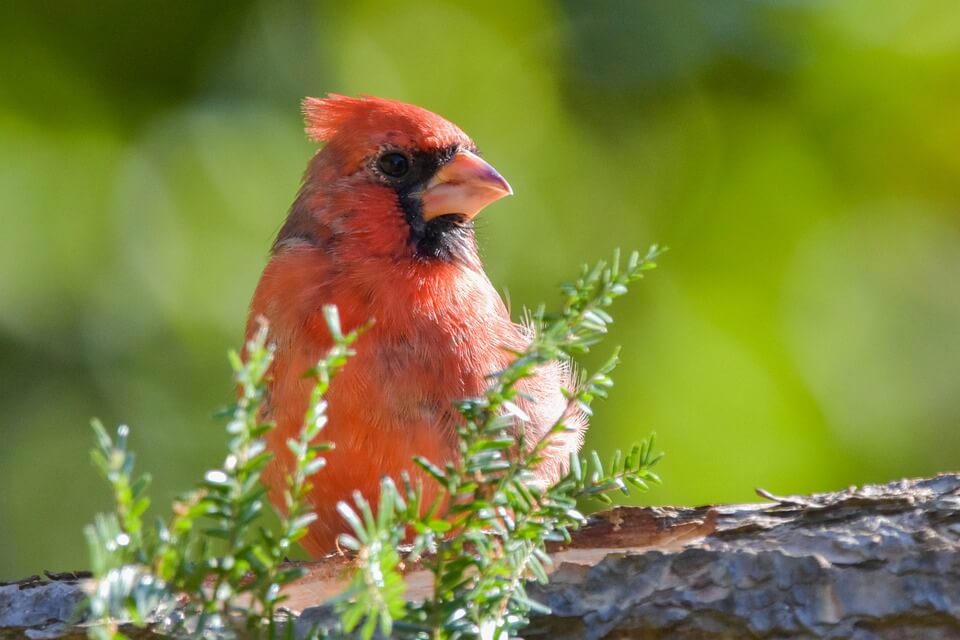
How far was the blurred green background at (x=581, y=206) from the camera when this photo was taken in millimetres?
4125

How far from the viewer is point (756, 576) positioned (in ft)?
7.41

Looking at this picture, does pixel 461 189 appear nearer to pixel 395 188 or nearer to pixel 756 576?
pixel 395 188

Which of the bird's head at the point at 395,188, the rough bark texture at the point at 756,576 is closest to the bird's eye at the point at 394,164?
the bird's head at the point at 395,188

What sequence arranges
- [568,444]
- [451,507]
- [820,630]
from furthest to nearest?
[568,444] → [820,630] → [451,507]

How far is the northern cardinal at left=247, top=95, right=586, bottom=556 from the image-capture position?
2.99m

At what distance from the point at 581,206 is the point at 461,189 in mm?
1039

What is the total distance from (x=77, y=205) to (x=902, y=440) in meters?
2.98

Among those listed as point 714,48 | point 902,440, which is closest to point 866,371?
point 902,440

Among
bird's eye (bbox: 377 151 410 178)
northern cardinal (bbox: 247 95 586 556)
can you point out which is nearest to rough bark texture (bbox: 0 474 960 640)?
northern cardinal (bbox: 247 95 586 556)

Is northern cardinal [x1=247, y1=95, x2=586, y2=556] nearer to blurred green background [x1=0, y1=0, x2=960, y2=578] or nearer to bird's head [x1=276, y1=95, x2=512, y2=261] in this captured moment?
bird's head [x1=276, y1=95, x2=512, y2=261]

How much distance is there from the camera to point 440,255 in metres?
3.53

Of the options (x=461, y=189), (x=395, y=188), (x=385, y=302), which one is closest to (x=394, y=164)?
(x=395, y=188)

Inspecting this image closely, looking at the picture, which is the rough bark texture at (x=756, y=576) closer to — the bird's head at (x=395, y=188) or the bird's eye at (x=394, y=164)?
the bird's head at (x=395, y=188)

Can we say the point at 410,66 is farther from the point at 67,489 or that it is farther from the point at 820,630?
the point at 820,630
